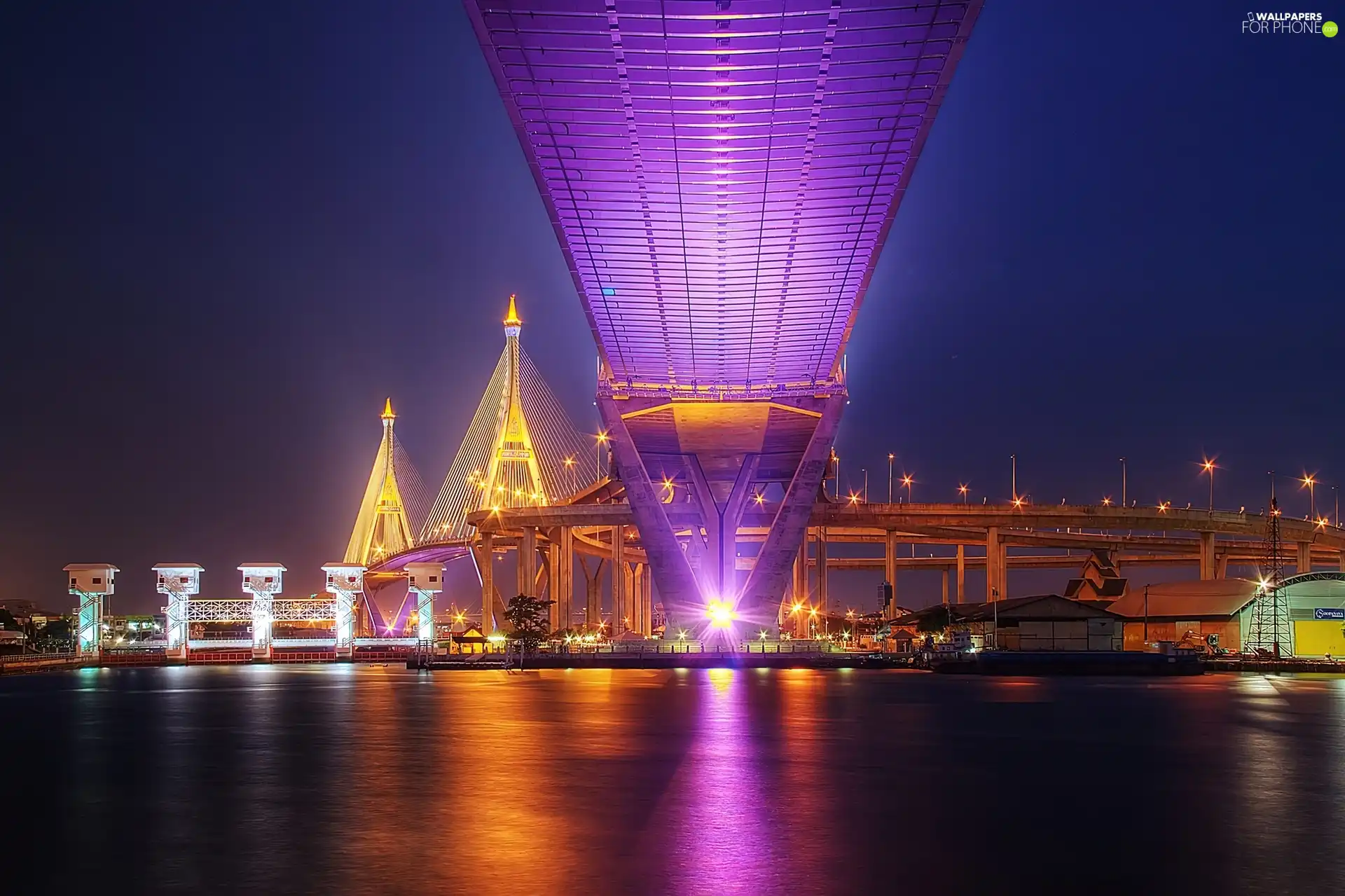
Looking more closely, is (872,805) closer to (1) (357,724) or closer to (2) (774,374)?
(1) (357,724)

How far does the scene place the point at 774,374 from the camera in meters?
71.2

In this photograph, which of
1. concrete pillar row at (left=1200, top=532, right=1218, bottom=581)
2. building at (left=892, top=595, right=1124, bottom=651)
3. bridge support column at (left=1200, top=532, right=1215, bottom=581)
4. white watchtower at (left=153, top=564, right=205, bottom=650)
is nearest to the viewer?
building at (left=892, top=595, right=1124, bottom=651)

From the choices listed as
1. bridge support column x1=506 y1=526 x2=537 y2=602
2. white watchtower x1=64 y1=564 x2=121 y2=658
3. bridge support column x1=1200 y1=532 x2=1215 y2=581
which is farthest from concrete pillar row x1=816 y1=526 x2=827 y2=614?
white watchtower x1=64 y1=564 x2=121 y2=658

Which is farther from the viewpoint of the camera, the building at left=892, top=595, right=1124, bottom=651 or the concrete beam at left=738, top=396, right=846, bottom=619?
the building at left=892, top=595, right=1124, bottom=651

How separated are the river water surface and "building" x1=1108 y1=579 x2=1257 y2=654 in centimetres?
5150

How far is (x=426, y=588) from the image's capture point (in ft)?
318

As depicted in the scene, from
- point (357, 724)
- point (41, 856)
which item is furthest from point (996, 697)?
point (41, 856)

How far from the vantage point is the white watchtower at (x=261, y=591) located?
307 ft

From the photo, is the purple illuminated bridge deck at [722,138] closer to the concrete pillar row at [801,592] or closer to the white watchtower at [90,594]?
the white watchtower at [90,594]

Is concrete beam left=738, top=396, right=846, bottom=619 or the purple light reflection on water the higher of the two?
concrete beam left=738, top=396, right=846, bottom=619

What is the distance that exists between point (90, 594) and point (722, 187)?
60947 mm

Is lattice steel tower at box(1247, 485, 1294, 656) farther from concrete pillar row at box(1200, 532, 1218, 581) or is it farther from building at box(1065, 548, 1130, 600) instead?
concrete pillar row at box(1200, 532, 1218, 581)

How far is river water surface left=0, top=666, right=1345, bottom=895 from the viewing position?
1229 cm

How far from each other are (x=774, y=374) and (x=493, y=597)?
59959 millimetres
